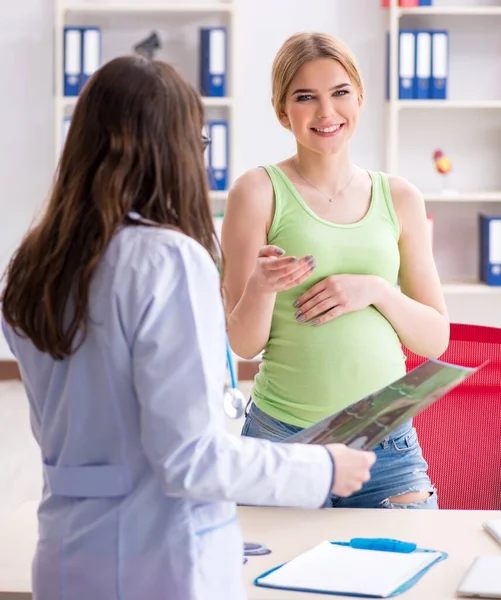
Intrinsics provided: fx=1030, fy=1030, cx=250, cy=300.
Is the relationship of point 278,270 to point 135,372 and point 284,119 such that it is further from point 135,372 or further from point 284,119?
point 135,372

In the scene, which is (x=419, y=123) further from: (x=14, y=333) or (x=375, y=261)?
(x=14, y=333)

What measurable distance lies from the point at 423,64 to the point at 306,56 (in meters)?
3.46

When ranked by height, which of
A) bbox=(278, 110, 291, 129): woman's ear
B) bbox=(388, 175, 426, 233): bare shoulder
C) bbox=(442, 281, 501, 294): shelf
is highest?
bbox=(278, 110, 291, 129): woman's ear

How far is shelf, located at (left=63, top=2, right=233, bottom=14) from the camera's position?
515 centimetres

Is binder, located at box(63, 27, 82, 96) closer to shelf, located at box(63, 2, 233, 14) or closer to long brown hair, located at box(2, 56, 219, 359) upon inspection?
shelf, located at box(63, 2, 233, 14)

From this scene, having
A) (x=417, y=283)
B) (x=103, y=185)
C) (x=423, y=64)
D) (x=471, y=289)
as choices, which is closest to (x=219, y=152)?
(x=423, y=64)

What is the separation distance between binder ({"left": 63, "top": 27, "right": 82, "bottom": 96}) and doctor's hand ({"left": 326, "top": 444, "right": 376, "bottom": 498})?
14.3 feet

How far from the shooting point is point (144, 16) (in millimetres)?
5359

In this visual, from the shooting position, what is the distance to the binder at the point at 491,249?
506 cm

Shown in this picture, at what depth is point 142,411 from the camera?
3.44 feet

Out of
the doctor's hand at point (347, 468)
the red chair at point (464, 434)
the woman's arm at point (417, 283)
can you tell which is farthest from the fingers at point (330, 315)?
the doctor's hand at point (347, 468)

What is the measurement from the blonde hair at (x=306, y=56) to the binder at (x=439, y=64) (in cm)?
335

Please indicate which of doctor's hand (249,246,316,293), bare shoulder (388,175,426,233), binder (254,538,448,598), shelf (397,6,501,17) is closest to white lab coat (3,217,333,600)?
binder (254,538,448,598)

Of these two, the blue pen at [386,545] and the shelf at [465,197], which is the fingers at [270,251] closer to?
the blue pen at [386,545]
